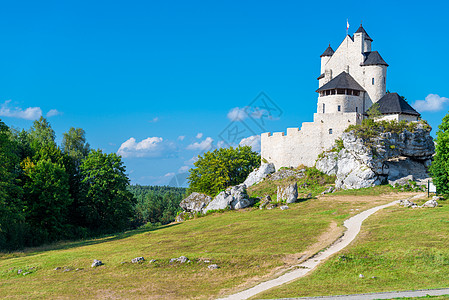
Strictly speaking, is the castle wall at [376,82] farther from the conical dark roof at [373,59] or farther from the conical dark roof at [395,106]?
the conical dark roof at [395,106]

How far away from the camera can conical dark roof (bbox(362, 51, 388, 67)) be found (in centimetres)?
6575

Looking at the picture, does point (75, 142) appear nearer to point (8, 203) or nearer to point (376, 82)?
point (8, 203)

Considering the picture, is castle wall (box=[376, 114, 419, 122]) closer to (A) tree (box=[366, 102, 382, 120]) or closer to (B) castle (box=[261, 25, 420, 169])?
(B) castle (box=[261, 25, 420, 169])

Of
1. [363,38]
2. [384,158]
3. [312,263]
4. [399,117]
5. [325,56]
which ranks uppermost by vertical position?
[363,38]

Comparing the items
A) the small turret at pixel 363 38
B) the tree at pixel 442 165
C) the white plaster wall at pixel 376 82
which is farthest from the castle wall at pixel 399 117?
the tree at pixel 442 165

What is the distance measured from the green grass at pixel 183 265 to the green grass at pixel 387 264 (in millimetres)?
3075

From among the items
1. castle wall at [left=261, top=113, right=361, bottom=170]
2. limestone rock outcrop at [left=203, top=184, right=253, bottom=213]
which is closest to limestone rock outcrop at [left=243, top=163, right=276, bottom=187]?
castle wall at [left=261, top=113, right=361, bottom=170]

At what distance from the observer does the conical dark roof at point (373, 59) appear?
65750 mm

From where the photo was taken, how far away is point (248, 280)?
23.1 metres

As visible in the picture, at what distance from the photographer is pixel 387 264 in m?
23.7

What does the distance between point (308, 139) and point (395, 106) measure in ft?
44.7

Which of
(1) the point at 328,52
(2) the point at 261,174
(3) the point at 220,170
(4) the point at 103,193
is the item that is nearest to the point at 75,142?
(4) the point at 103,193

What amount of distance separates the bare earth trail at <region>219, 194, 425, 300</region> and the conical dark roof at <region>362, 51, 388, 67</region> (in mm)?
Result: 36228

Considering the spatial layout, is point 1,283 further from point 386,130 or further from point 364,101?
point 364,101
